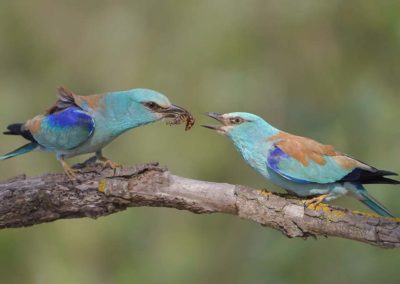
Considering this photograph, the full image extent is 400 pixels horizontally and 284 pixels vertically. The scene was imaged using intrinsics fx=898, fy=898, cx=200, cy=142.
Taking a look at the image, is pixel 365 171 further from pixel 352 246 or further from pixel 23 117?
pixel 23 117

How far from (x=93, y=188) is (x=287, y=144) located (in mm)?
1228

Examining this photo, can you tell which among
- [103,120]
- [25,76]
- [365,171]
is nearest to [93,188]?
[103,120]

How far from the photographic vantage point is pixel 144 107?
5.80 metres

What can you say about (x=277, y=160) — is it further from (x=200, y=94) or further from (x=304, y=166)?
(x=200, y=94)

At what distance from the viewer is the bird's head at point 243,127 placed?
223 inches

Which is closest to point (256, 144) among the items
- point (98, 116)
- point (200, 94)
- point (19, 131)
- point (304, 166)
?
point (304, 166)

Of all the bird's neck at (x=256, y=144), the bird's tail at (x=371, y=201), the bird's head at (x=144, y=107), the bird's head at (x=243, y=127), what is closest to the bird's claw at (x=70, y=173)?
the bird's head at (x=144, y=107)

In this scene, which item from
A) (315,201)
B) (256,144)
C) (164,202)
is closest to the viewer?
(164,202)

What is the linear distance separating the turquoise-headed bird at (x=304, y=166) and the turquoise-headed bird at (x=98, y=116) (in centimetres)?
43

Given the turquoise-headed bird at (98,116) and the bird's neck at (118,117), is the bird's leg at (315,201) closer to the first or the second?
the turquoise-headed bird at (98,116)

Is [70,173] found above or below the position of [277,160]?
below

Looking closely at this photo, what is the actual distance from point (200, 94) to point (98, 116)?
259 centimetres

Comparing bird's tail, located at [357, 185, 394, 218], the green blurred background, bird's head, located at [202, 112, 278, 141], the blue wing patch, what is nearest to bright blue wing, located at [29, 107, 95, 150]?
bird's head, located at [202, 112, 278, 141]

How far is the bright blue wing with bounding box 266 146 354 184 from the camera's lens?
17.7 ft
